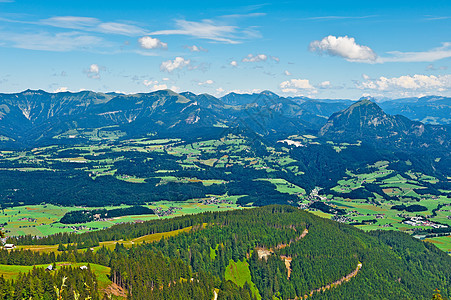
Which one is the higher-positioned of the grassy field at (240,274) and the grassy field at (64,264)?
the grassy field at (64,264)

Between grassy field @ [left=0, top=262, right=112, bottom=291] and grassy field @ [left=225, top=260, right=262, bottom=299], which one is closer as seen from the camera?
grassy field @ [left=0, top=262, right=112, bottom=291]

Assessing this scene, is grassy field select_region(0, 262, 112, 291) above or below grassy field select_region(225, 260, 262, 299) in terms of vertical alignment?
above

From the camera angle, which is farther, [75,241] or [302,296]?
[75,241]

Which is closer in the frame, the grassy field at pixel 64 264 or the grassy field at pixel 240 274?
the grassy field at pixel 64 264

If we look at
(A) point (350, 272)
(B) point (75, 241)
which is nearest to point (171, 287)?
(B) point (75, 241)

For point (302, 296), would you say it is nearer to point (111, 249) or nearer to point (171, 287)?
point (171, 287)

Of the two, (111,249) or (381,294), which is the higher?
(111,249)

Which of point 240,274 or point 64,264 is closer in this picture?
point 64,264

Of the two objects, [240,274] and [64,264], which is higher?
[64,264]
